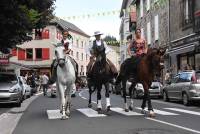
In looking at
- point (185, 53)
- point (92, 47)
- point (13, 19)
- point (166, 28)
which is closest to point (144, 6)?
point (166, 28)

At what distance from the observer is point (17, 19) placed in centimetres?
2278

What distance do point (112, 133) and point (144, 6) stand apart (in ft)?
140

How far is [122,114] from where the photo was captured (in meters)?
Result: 15.5

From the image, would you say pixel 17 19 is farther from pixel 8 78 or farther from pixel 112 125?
pixel 112 125

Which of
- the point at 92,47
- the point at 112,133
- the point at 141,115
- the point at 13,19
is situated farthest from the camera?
the point at 13,19

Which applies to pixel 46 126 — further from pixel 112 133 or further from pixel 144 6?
pixel 144 6

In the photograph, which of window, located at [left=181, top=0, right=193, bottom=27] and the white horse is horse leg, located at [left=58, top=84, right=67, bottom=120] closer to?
the white horse

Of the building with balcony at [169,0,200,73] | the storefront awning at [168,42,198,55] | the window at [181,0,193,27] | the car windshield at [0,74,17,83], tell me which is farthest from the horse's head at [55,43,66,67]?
the window at [181,0,193,27]

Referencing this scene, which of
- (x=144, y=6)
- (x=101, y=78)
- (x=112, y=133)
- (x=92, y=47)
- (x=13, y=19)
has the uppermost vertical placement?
(x=144, y=6)

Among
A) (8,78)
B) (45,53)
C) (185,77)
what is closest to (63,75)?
(8,78)

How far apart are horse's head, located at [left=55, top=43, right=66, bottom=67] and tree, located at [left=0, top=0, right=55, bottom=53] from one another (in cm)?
807

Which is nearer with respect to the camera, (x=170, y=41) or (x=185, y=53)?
(x=185, y=53)

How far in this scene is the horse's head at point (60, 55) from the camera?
1460 centimetres

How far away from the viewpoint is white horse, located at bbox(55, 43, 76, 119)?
14680 millimetres
